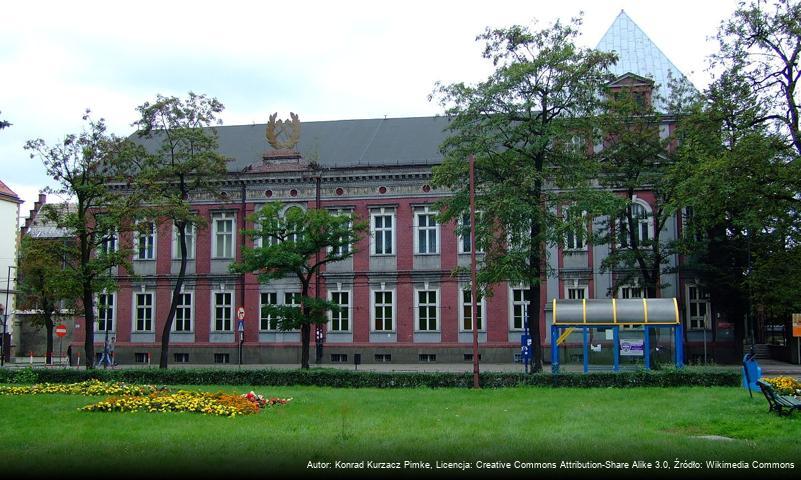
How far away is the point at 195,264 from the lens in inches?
1892

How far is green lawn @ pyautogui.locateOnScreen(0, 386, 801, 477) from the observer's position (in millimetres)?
11195

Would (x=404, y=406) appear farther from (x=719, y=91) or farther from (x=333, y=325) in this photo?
(x=333, y=325)

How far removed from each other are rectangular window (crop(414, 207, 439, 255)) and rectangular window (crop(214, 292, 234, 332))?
37.6ft

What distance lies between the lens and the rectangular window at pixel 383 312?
149ft

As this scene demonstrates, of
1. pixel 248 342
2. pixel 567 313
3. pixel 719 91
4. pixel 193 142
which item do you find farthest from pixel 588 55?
pixel 248 342

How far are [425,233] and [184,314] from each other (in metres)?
Result: 15.2

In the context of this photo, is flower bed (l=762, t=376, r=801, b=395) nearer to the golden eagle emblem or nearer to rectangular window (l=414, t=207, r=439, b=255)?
rectangular window (l=414, t=207, r=439, b=255)

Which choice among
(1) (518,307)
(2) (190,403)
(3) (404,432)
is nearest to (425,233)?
(1) (518,307)

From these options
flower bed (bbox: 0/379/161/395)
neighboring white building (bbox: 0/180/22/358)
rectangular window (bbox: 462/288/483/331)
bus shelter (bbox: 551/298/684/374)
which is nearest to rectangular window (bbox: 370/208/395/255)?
rectangular window (bbox: 462/288/483/331)

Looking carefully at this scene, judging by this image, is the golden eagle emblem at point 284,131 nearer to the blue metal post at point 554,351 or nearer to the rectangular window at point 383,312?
the rectangular window at point 383,312

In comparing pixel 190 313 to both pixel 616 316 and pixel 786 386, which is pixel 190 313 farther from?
pixel 786 386

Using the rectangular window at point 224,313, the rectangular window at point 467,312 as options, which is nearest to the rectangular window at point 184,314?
the rectangular window at point 224,313

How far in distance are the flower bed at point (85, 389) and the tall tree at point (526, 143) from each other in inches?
512

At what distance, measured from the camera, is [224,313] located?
47219mm
